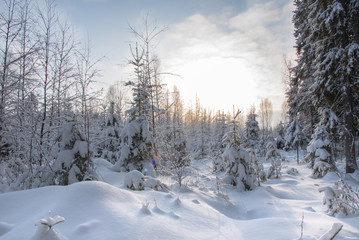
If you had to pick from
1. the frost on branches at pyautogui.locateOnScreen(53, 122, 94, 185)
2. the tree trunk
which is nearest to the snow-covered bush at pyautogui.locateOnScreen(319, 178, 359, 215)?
the frost on branches at pyautogui.locateOnScreen(53, 122, 94, 185)

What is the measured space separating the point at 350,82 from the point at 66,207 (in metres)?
13.0

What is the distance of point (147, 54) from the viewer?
41.8ft

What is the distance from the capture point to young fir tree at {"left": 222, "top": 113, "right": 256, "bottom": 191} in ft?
24.9

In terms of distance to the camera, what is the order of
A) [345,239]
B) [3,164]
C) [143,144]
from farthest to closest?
[143,144] → [3,164] → [345,239]

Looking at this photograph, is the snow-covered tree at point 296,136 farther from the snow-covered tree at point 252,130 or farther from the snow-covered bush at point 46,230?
the snow-covered bush at point 46,230

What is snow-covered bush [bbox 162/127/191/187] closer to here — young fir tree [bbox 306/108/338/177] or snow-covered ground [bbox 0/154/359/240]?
snow-covered ground [bbox 0/154/359/240]

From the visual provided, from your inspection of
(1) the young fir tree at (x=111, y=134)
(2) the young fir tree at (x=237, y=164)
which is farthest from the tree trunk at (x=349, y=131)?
(1) the young fir tree at (x=111, y=134)

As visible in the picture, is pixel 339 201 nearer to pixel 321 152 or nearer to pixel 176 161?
pixel 176 161

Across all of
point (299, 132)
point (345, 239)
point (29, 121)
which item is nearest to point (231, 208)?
point (345, 239)

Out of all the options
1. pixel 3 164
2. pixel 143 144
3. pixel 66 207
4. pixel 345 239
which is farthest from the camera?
pixel 143 144

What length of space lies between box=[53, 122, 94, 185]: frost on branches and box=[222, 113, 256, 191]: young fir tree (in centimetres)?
514

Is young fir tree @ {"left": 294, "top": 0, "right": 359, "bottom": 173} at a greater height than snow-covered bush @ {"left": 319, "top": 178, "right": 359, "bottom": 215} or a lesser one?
greater

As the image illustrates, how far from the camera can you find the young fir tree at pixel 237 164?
758 centimetres

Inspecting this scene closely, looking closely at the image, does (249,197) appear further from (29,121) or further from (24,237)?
(29,121)
